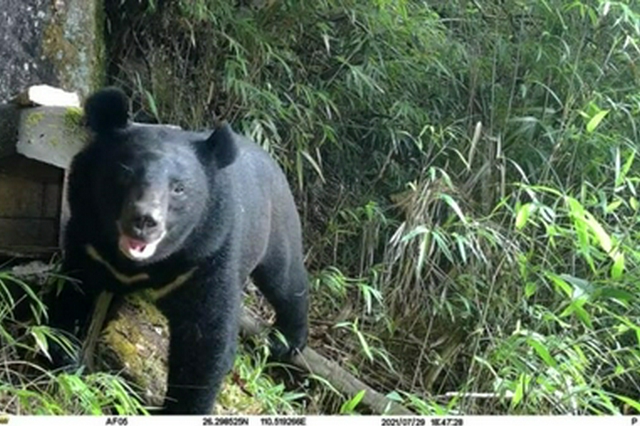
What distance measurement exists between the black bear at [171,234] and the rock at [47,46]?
15.9 inches

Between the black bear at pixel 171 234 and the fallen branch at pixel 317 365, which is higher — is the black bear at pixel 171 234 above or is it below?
above

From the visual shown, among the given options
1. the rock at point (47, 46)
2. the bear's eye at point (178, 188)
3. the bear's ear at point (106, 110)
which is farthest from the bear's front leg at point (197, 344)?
the rock at point (47, 46)

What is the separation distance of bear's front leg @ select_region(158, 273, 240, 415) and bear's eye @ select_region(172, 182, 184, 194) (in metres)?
0.22

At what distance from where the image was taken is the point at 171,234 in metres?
2.00

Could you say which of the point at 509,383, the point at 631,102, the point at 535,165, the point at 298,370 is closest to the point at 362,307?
the point at 298,370

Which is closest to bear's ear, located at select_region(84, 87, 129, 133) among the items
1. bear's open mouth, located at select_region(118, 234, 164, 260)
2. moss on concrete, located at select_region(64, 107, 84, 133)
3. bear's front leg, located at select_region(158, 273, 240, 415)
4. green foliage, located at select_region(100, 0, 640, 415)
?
moss on concrete, located at select_region(64, 107, 84, 133)

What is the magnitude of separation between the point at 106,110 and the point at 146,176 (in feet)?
0.62

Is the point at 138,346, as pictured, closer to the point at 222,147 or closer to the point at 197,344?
the point at 197,344

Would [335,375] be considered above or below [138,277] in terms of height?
below

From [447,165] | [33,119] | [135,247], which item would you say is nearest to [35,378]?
[135,247]

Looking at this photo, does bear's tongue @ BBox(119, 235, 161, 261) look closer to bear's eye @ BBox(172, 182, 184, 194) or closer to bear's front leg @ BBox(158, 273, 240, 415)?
bear's eye @ BBox(172, 182, 184, 194)

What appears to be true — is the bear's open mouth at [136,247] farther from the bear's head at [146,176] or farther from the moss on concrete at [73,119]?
the moss on concrete at [73,119]

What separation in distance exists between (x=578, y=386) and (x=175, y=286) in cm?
84

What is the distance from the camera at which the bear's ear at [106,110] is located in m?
2.00
